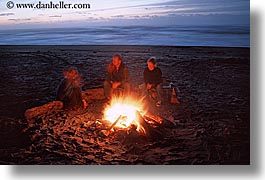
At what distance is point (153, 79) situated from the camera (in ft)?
7.57

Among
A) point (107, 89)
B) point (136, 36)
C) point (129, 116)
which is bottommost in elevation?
point (129, 116)

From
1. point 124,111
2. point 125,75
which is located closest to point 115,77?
point 125,75

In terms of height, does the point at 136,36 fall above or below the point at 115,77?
above

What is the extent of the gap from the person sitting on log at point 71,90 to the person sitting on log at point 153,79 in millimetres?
288

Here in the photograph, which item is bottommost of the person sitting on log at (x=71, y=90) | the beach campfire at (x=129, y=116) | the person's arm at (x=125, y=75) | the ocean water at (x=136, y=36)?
the beach campfire at (x=129, y=116)

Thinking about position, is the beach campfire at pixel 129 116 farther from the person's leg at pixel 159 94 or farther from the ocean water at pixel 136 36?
the ocean water at pixel 136 36

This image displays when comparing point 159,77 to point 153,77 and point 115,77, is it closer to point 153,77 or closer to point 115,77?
point 153,77

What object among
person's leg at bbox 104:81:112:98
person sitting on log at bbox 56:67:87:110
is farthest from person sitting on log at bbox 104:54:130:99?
person sitting on log at bbox 56:67:87:110

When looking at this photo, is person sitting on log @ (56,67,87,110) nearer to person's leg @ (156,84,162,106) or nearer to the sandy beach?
the sandy beach

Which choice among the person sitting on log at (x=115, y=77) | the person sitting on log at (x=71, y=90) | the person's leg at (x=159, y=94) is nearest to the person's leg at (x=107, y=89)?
the person sitting on log at (x=115, y=77)

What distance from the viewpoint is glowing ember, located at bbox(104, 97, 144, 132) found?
230cm

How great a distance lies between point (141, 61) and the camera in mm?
2301

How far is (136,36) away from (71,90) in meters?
0.38

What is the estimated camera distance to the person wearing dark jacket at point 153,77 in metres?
2.30
